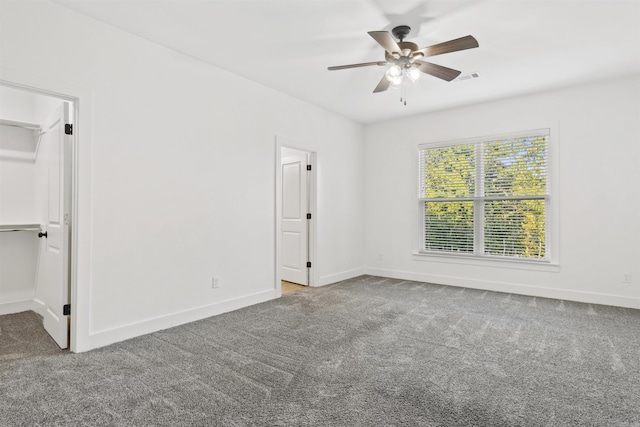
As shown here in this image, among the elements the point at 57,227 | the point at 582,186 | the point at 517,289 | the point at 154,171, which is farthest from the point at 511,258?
the point at 57,227

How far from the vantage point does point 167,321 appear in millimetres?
3309

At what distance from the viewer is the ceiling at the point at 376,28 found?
8.83ft

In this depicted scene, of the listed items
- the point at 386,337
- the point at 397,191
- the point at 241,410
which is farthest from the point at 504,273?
the point at 241,410

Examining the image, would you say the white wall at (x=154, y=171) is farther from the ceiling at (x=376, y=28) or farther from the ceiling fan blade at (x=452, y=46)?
the ceiling fan blade at (x=452, y=46)

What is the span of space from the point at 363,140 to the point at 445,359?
441 cm

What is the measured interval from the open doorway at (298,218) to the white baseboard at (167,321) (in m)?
1.04

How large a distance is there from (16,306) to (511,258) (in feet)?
20.3

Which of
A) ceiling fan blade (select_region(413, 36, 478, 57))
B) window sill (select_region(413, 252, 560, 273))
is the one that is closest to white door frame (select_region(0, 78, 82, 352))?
ceiling fan blade (select_region(413, 36, 478, 57))

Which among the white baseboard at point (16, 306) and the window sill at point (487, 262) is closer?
the white baseboard at point (16, 306)

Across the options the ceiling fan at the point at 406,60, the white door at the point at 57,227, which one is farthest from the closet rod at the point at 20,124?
the ceiling fan at the point at 406,60

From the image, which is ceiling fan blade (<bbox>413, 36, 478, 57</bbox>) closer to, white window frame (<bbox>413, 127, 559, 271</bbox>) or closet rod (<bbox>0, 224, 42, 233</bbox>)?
white window frame (<bbox>413, 127, 559, 271</bbox>)

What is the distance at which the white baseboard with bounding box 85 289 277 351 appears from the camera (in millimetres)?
2857

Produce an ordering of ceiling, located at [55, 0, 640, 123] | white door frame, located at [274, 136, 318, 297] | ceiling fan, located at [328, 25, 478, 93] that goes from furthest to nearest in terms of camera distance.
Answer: white door frame, located at [274, 136, 318, 297], ceiling fan, located at [328, 25, 478, 93], ceiling, located at [55, 0, 640, 123]

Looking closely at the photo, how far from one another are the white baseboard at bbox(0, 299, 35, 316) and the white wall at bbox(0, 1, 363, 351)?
72.2 inches
